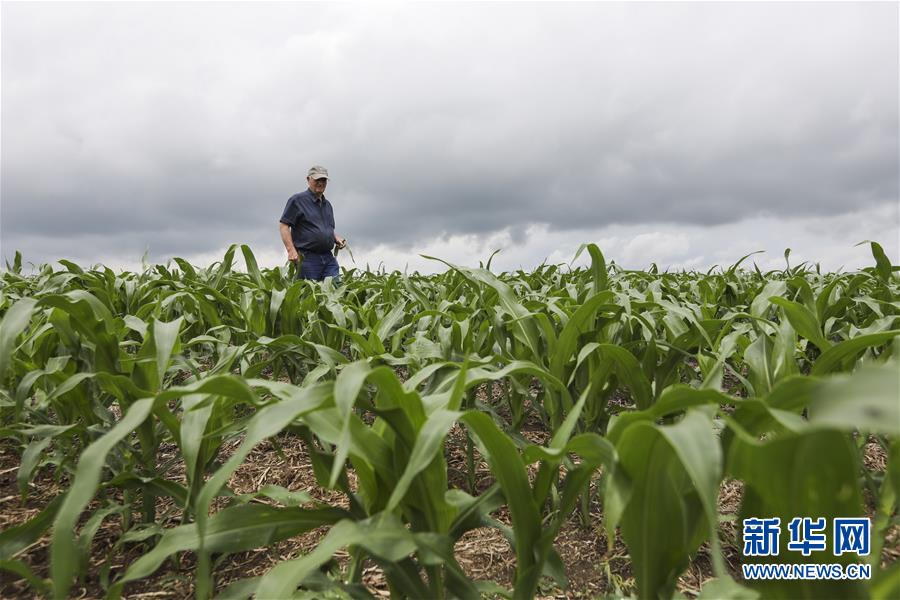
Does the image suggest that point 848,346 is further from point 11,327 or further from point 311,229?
point 311,229

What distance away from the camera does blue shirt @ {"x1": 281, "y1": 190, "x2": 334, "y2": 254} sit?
5121 millimetres

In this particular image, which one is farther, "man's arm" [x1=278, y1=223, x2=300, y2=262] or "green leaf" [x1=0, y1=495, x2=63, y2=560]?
"man's arm" [x1=278, y1=223, x2=300, y2=262]

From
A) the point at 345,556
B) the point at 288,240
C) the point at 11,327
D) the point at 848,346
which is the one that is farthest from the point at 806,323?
the point at 288,240

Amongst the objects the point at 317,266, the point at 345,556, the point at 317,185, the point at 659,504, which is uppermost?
the point at 317,185

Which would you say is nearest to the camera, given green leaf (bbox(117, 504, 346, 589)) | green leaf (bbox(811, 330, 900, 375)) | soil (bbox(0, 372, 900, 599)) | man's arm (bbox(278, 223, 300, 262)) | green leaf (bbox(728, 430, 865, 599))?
green leaf (bbox(728, 430, 865, 599))

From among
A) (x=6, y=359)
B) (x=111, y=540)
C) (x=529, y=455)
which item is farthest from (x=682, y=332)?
(x=111, y=540)

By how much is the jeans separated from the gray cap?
0.80 meters

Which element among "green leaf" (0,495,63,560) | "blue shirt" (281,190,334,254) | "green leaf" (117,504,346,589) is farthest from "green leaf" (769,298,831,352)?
"blue shirt" (281,190,334,254)

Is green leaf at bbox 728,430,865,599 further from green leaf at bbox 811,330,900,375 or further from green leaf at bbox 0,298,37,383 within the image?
green leaf at bbox 0,298,37,383

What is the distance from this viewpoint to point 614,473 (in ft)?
2.28

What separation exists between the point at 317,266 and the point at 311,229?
400 mm

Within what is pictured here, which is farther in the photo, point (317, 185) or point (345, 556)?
point (317, 185)

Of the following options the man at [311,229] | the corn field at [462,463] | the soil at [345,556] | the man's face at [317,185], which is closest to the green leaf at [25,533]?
the corn field at [462,463]

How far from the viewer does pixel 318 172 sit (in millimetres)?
5340
